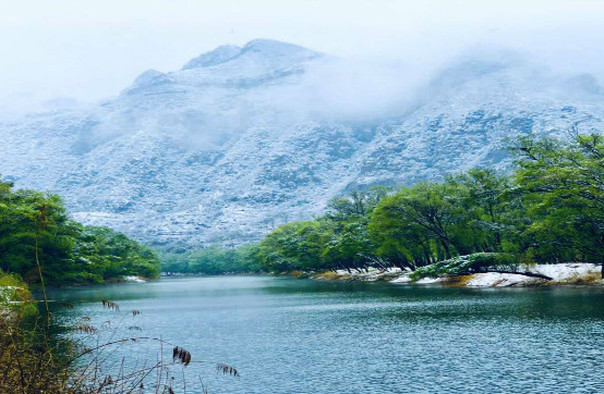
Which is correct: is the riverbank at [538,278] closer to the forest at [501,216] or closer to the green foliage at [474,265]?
the green foliage at [474,265]

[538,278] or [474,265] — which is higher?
[474,265]

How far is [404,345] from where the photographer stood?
28328 millimetres

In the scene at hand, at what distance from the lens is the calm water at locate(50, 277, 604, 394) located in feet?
67.3

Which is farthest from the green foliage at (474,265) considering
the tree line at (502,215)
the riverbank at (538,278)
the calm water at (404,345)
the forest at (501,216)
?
the calm water at (404,345)

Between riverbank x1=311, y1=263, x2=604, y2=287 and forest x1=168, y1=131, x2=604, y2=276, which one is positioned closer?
forest x1=168, y1=131, x2=604, y2=276

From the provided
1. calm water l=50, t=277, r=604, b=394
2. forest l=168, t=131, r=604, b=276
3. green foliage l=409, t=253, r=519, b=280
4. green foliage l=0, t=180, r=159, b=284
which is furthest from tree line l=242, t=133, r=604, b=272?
green foliage l=0, t=180, r=159, b=284

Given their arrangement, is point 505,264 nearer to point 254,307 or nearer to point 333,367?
point 254,307

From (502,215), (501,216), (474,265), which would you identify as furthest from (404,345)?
(502,215)

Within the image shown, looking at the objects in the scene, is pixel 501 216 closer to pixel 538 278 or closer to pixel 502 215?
pixel 502 215

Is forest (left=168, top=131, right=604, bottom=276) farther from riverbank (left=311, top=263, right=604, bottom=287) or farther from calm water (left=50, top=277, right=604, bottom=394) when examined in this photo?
calm water (left=50, top=277, right=604, bottom=394)

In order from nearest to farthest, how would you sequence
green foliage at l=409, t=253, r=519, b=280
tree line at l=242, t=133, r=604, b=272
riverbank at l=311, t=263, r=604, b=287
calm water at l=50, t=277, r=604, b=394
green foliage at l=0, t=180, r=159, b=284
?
1. calm water at l=50, t=277, r=604, b=394
2. tree line at l=242, t=133, r=604, b=272
3. riverbank at l=311, t=263, r=604, b=287
4. green foliage at l=409, t=253, r=519, b=280
5. green foliage at l=0, t=180, r=159, b=284

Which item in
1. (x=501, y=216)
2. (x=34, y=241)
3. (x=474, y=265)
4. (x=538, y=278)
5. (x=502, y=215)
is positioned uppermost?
(x=502, y=215)

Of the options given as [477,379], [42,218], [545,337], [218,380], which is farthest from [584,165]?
[42,218]

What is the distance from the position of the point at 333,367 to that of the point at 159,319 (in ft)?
84.8
